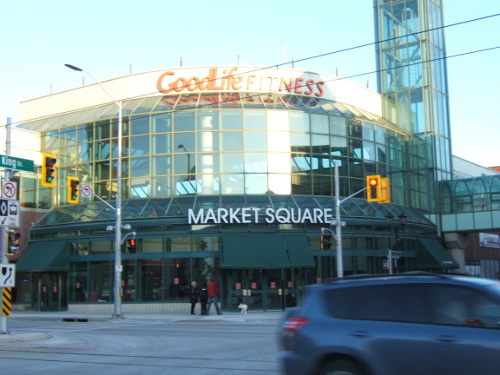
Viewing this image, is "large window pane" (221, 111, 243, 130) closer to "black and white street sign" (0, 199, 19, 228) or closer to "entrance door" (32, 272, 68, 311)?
"entrance door" (32, 272, 68, 311)

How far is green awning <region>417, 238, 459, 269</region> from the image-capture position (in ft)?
136

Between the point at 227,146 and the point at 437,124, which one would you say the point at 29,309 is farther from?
the point at 437,124

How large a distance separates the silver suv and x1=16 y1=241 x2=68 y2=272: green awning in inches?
1211


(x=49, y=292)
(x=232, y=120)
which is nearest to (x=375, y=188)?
(x=232, y=120)

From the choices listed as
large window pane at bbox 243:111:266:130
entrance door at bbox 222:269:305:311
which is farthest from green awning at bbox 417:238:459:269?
large window pane at bbox 243:111:266:130

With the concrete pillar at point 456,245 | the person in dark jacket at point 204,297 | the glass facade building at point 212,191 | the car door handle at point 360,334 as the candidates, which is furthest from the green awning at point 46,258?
the car door handle at point 360,334

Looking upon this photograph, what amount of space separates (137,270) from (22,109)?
1546cm

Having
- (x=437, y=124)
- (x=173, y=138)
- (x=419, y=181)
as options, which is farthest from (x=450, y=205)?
(x=173, y=138)

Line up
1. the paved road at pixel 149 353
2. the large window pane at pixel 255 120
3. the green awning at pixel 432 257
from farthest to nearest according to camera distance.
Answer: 1. the green awning at pixel 432 257
2. the large window pane at pixel 255 120
3. the paved road at pixel 149 353

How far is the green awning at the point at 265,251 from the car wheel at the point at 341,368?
84.8ft

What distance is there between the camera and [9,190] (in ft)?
64.0

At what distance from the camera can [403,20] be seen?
163 ft

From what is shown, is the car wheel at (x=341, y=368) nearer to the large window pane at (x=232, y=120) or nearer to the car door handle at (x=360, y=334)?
the car door handle at (x=360, y=334)

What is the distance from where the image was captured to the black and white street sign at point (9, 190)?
63.8 ft
